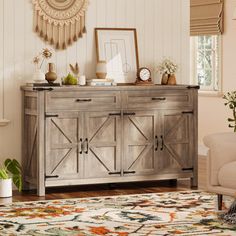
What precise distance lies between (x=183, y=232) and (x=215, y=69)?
5.45 metres

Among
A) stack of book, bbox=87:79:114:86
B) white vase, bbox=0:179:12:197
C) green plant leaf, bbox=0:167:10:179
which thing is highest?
stack of book, bbox=87:79:114:86

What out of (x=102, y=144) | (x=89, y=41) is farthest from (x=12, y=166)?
(x=89, y=41)

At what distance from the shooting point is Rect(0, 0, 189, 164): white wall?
7.40 m

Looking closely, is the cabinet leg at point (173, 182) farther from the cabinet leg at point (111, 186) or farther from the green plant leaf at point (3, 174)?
the green plant leaf at point (3, 174)

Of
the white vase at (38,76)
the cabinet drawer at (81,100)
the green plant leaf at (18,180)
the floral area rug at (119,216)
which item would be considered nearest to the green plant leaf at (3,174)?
the green plant leaf at (18,180)

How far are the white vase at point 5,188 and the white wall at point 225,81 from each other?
386cm

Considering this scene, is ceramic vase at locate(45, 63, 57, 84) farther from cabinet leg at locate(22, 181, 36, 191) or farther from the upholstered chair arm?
the upholstered chair arm

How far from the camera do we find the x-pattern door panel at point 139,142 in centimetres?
749

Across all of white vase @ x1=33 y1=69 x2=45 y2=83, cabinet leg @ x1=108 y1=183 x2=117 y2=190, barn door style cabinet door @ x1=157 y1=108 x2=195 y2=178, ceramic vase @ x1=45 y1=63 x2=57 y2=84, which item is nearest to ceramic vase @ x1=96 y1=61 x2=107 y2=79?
ceramic vase @ x1=45 y1=63 x2=57 y2=84

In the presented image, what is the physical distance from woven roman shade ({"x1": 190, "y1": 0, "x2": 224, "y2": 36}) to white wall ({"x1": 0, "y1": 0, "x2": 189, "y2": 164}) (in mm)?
2138

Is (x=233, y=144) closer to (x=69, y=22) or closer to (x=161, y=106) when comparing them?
(x=161, y=106)

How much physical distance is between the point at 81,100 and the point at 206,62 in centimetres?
403

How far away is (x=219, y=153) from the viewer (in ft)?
20.6

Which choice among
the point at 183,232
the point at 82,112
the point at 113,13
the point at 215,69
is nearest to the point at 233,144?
the point at 183,232
